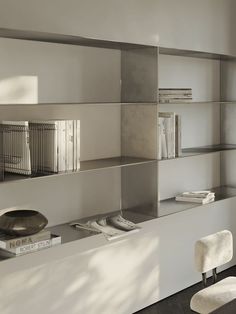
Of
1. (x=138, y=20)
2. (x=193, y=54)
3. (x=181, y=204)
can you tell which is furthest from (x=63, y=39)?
(x=181, y=204)

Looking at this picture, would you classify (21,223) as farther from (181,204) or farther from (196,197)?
(196,197)

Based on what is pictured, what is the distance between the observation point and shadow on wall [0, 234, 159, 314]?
3103 millimetres

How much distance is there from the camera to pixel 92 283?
3492mm

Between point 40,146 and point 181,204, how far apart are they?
4.55 feet

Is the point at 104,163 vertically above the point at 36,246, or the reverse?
the point at 104,163

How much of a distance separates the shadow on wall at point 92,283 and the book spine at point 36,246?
1.12 feet

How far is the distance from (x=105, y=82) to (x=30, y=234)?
1215mm

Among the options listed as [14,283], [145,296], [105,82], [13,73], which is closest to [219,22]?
[105,82]

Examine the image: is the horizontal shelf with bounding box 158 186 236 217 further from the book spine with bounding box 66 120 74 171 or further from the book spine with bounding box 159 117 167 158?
the book spine with bounding box 66 120 74 171

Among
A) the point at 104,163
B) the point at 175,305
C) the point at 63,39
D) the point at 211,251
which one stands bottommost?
the point at 175,305

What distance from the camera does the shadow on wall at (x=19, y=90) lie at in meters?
2.90

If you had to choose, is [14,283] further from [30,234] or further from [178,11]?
[178,11]

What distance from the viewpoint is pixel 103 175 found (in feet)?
11.7

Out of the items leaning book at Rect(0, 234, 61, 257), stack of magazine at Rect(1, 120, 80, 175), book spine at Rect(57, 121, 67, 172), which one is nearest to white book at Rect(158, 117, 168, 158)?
stack of magazine at Rect(1, 120, 80, 175)
